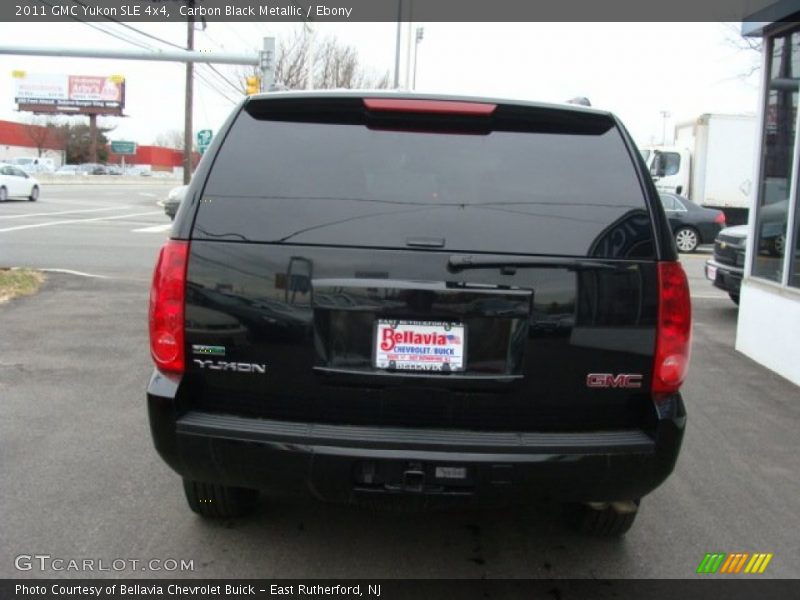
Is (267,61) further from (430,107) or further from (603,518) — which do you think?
(603,518)

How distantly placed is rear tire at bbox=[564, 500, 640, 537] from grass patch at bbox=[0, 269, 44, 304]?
779 centimetres

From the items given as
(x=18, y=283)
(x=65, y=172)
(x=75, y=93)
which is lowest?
(x=18, y=283)

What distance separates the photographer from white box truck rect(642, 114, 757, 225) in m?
21.4

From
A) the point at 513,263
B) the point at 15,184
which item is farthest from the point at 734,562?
the point at 15,184

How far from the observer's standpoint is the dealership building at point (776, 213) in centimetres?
660

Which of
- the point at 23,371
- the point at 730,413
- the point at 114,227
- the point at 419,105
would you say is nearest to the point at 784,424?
the point at 730,413

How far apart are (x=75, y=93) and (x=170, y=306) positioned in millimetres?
105436

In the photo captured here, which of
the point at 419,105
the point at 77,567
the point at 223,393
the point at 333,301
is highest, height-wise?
the point at 419,105

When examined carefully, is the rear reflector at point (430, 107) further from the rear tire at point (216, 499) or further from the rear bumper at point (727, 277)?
the rear bumper at point (727, 277)

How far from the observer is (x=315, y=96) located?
290 centimetres

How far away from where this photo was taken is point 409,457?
264 cm

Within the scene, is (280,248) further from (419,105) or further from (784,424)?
(784,424)

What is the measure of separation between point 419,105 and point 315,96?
41cm

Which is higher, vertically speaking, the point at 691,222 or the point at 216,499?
the point at 691,222
